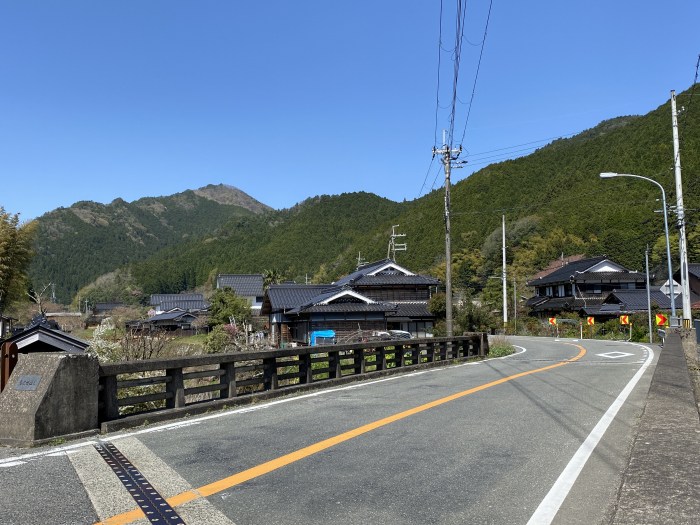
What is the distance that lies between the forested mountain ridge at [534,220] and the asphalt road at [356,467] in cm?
5682

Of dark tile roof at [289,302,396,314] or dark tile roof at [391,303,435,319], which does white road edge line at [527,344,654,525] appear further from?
dark tile roof at [391,303,435,319]

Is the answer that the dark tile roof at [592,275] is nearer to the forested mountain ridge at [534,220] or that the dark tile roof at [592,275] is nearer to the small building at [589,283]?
the small building at [589,283]

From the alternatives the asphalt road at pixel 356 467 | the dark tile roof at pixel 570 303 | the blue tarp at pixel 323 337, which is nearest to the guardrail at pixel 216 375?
the asphalt road at pixel 356 467

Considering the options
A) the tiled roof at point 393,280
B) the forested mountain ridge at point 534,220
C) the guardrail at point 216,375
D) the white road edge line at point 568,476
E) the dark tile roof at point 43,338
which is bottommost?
the white road edge line at point 568,476

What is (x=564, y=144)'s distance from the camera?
127500mm

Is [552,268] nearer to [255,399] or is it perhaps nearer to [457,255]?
[457,255]

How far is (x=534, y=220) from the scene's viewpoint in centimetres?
9944

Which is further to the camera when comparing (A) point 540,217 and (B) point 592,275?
(A) point 540,217

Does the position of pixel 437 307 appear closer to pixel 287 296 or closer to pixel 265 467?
pixel 287 296

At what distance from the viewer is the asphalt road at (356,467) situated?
4617mm

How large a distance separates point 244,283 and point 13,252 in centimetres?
5618

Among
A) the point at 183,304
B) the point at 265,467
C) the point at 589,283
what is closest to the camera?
the point at 265,467

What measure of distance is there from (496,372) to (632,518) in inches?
532

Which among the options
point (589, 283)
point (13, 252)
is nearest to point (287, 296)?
point (13, 252)
